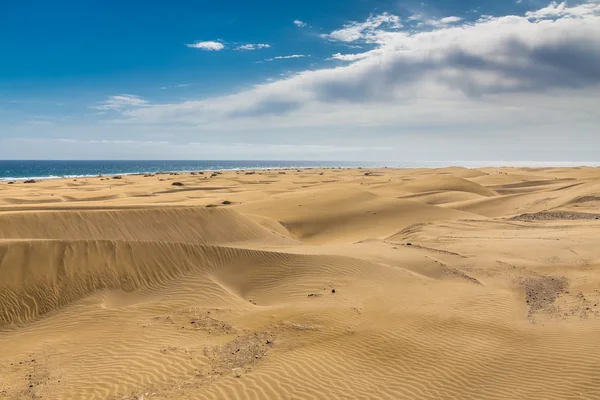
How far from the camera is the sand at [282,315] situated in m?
6.86

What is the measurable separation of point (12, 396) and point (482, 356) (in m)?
7.59

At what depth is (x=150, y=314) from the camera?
962 centimetres

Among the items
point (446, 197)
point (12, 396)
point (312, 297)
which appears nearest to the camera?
point (12, 396)

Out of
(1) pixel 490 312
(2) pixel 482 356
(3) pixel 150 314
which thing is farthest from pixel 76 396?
(1) pixel 490 312

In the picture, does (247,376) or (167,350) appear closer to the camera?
(247,376)

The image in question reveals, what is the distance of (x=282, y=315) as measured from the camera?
940 centimetres

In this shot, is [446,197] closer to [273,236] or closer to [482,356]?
[273,236]

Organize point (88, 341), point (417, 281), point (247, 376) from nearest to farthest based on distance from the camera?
point (247, 376)
point (88, 341)
point (417, 281)

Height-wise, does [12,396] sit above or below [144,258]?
below

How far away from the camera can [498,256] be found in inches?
588

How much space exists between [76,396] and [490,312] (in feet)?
27.0

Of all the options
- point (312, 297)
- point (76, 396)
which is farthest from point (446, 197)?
point (76, 396)

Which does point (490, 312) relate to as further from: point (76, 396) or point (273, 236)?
point (273, 236)

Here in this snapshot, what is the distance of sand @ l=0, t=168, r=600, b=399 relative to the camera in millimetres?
6855
